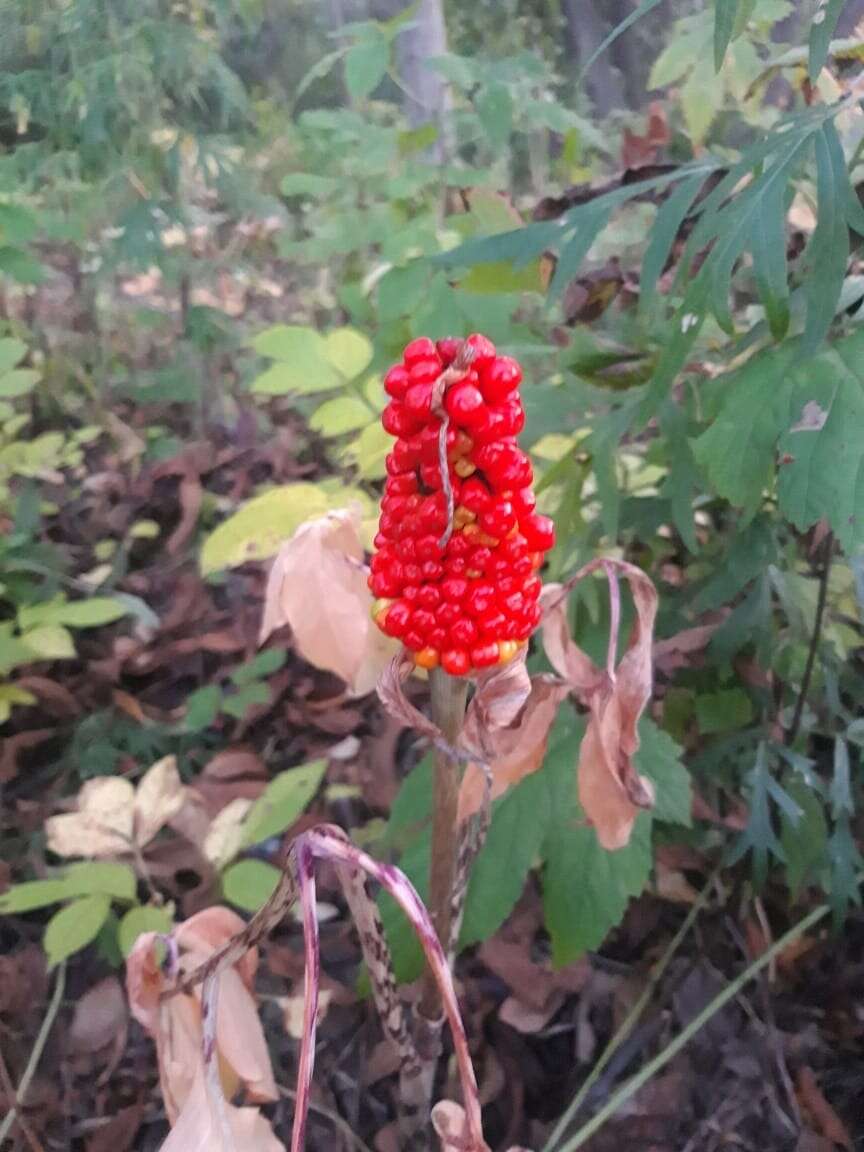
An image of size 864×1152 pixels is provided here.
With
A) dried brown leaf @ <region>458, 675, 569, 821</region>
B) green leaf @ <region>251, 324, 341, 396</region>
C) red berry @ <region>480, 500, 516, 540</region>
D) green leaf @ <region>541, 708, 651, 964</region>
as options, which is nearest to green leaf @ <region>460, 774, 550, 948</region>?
green leaf @ <region>541, 708, 651, 964</region>

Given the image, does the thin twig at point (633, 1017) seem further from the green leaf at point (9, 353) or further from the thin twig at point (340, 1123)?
the green leaf at point (9, 353)

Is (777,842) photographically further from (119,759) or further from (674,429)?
(119,759)

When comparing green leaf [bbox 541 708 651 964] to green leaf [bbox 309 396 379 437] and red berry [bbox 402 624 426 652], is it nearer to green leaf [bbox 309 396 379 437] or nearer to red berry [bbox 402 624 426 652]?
red berry [bbox 402 624 426 652]

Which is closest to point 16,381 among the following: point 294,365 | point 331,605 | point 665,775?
point 294,365

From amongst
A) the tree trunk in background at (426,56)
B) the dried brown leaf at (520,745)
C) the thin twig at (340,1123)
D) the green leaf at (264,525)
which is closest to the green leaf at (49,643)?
the green leaf at (264,525)

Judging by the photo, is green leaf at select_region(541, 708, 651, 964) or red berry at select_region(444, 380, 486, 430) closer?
red berry at select_region(444, 380, 486, 430)

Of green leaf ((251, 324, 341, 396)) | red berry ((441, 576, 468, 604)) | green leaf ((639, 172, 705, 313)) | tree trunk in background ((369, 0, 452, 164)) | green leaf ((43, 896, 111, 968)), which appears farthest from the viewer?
tree trunk in background ((369, 0, 452, 164))

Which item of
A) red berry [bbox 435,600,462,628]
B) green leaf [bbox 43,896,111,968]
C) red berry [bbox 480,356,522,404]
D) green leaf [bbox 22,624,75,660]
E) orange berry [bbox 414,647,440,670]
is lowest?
green leaf [bbox 22,624,75,660]
